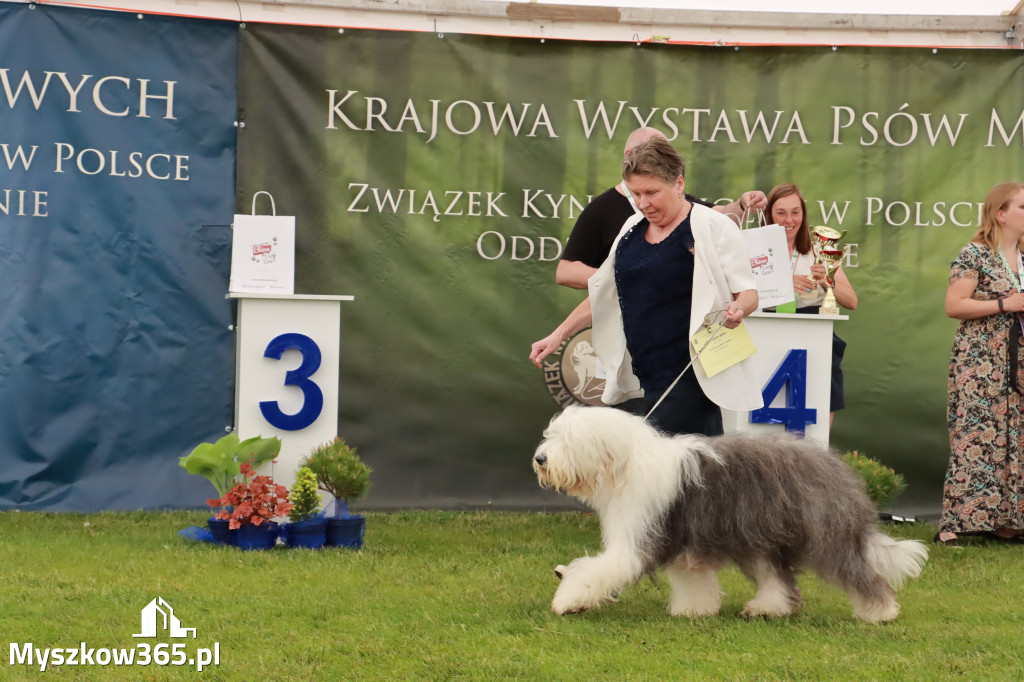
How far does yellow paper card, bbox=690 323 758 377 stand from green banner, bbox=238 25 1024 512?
302cm

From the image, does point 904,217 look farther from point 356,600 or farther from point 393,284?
point 356,600

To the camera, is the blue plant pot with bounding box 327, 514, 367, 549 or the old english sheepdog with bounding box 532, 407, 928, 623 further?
the blue plant pot with bounding box 327, 514, 367, 549

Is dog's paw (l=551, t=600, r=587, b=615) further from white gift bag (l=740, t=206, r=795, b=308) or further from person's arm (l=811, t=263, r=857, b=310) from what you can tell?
person's arm (l=811, t=263, r=857, b=310)

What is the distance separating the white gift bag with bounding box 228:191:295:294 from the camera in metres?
6.19

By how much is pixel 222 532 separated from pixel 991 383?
399cm

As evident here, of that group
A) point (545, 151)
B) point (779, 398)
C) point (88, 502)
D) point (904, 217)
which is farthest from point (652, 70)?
point (88, 502)

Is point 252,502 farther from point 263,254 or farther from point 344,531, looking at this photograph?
point 263,254

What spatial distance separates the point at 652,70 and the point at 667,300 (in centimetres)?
328

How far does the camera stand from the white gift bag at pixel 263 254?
244 inches

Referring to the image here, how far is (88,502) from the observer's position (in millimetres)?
6875

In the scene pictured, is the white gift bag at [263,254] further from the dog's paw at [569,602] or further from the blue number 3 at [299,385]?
the dog's paw at [569,602]

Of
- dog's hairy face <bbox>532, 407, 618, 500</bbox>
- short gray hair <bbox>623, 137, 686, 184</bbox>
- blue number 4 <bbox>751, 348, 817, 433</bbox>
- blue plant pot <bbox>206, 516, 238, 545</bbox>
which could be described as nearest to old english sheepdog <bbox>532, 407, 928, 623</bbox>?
dog's hairy face <bbox>532, 407, 618, 500</bbox>

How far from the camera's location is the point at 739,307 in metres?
4.28

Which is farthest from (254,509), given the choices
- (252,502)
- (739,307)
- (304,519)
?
(739,307)
